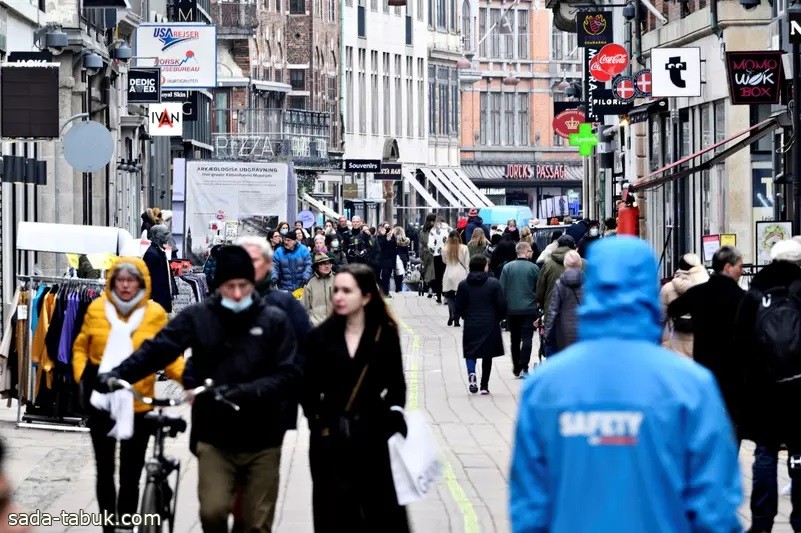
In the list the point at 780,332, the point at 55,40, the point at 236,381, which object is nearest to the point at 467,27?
the point at 55,40

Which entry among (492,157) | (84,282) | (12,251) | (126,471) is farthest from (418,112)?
(126,471)

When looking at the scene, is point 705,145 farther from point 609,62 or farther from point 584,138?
point 584,138

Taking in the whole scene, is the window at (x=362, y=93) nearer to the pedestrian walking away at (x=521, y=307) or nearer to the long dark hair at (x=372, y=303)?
the pedestrian walking away at (x=521, y=307)

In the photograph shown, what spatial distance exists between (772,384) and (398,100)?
274 ft

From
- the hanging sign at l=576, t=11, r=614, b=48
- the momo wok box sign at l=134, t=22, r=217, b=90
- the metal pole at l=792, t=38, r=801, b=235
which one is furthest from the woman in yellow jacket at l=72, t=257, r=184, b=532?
the hanging sign at l=576, t=11, r=614, b=48

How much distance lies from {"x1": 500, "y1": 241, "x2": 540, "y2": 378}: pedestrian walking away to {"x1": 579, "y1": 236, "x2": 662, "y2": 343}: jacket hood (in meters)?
18.7

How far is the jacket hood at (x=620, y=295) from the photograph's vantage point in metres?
5.41

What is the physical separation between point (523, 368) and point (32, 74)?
6604 mm

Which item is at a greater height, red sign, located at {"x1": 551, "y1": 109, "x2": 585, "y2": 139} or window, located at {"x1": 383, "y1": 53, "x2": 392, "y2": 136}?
window, located at {"x1": 383, "y1": 53, "x2": 392, "y2": 136}

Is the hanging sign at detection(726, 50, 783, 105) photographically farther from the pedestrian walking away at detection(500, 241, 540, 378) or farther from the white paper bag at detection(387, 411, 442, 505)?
the white paper bag at detection(387, 411, 442, 505)

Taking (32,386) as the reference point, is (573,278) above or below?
above

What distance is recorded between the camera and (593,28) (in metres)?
45.9

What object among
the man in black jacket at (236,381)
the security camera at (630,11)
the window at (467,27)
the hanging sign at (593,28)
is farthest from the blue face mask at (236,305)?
the window at (467,27)

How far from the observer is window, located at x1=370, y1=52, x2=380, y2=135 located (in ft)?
301
